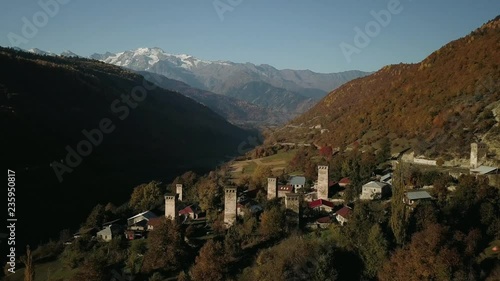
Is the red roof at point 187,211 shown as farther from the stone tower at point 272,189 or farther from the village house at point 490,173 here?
the village house at point 490,173

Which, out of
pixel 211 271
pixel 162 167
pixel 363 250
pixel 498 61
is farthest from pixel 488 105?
pixel 162 167

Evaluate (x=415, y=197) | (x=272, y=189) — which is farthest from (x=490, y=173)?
(x=272, y=189)

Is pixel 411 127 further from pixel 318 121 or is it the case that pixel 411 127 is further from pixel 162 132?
pixel 162 132

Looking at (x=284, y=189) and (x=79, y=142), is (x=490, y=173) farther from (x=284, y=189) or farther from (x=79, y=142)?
(x=79, y=142)

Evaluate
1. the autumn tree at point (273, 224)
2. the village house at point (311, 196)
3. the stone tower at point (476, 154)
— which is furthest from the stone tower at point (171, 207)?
the stone tower at point (476, 154)

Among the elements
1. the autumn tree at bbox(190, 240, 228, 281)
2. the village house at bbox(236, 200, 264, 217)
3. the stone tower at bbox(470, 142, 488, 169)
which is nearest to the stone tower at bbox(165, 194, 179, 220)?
the village house at bbox(236, 200, 264, 217)

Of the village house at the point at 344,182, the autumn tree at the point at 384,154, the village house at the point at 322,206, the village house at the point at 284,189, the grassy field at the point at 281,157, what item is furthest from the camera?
the grassy field at the point at 281,157

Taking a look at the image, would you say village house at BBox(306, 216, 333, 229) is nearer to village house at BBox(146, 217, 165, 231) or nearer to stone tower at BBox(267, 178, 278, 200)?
stone tower at BBox(267, 178, 278, 200)
